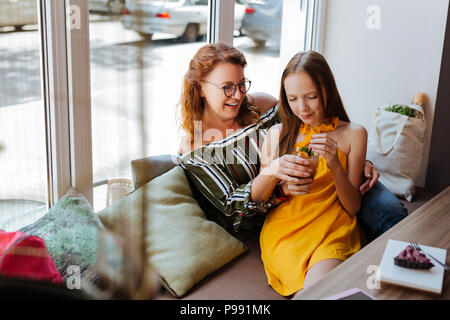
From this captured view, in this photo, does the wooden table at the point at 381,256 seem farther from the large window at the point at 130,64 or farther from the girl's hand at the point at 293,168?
the large window at the point at 130,64

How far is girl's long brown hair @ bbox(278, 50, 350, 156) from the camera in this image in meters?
1.76

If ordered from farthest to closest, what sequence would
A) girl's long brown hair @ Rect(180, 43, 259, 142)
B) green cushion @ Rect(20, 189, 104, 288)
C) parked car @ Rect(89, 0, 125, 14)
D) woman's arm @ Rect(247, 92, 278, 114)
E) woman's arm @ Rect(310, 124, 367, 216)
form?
woman's arm @ Rect(247, 92, 278, 114) → girl's long brown hair @ Rect(180, 43, 259, 142) → woman's arm @ Rect(310, 124, 367, 216) → green cushion @ Rect(20, 189, 104, 288) → parked car @ Rect(89, 0, 125, 14)

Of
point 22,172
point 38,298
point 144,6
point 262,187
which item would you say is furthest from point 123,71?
point 262,187

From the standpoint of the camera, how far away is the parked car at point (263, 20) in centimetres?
255

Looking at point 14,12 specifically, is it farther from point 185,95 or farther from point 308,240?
point 308,240

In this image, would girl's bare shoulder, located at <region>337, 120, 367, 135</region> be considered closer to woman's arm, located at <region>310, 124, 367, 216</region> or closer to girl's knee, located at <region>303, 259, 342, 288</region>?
woman's arm, located at <region>310, 124, 367, 216</region>

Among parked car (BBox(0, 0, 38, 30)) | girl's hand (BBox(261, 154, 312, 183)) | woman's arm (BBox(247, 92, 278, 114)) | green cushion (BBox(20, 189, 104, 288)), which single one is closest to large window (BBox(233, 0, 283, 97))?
woman's arm (BBox(247, 92, 278, 114))

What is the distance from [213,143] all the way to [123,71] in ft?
5.38

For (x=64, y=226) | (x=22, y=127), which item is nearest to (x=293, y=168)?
(x=64, y=226)

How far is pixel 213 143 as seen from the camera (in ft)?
6.49

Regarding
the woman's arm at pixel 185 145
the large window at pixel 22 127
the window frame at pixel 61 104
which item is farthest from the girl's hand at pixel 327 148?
the large window at pixel 22 127

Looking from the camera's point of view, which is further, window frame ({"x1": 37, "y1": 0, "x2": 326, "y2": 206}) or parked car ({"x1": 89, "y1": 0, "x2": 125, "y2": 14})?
window frame ({"x1": 37, "y1": 0, "x2": 326, "y2": 206})

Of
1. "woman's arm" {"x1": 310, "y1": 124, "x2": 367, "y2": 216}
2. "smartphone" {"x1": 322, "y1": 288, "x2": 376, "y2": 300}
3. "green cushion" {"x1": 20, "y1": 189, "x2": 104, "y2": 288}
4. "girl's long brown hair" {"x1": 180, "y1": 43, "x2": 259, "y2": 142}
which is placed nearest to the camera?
"smartphone" {"x1": 322, "y1": 288, "x2": 376, "y2": 300}

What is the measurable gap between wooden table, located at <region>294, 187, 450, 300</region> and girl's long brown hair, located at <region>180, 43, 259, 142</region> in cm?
80
